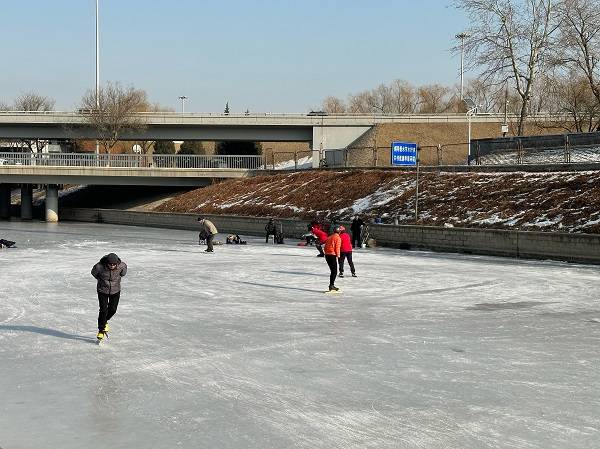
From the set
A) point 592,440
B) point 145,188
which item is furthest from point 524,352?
point 145,188

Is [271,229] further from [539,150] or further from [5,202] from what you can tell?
[5,202]

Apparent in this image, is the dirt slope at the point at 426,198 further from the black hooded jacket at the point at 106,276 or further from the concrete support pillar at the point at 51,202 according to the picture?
the black hooded jacket at the point at 106,276

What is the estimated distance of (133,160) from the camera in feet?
184

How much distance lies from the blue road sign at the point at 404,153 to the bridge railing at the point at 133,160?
23307mm

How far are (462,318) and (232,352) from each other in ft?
16.6

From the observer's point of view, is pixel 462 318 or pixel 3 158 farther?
pixel 3 158

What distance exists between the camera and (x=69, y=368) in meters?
9.48

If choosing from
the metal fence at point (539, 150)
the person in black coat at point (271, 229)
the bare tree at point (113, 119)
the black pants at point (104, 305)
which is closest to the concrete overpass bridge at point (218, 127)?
the bare tree at point (113, 119)

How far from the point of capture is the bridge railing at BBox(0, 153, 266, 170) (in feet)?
179

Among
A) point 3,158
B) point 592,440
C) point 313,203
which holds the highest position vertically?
point 3,158

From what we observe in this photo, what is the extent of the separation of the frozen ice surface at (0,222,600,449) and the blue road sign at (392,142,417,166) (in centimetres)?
1528

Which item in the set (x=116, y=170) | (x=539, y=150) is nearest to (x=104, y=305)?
(x=539, y=150)

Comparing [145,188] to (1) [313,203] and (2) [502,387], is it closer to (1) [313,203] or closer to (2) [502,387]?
(1) [313,203]

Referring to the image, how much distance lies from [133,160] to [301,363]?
48415 mm
